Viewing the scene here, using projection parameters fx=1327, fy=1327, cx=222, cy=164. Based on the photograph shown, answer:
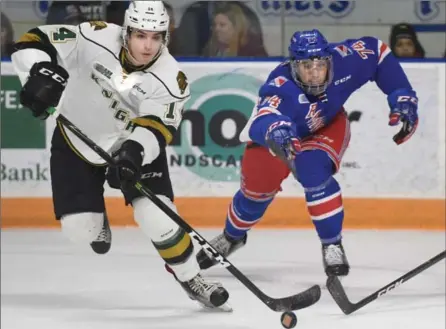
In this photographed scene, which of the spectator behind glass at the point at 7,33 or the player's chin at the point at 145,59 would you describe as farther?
the spectator behind glass at the point at 7,33

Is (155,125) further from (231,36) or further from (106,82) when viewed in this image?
(231,36)

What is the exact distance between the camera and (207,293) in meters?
3.51

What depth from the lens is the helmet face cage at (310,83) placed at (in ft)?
10.6

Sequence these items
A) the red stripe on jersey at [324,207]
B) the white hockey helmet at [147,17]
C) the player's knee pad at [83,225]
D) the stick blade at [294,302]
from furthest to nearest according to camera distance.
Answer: the red stripe on jersey at [324,207] < the player's knee pad at [83,225] < the stick blade at [294,302] < the white hockey helmet at [147,17]

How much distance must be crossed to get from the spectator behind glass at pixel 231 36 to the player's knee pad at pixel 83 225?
0.60 metres

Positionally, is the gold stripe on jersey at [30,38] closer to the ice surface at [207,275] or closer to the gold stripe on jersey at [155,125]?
the gold stripe on jersey at [155,125]

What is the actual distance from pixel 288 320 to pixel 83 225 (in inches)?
24.0

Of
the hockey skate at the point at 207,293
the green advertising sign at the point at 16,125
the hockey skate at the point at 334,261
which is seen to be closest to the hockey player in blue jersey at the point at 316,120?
the hockey skate at the point at 334,261

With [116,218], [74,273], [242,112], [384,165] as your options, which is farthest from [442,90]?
[74,273]

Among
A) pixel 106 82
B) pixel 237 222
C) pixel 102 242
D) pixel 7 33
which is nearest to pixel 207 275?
pixel 237 222

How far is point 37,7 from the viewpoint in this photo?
3.34 m

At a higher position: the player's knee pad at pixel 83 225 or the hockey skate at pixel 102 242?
the player's knee pad at pixel 83 225

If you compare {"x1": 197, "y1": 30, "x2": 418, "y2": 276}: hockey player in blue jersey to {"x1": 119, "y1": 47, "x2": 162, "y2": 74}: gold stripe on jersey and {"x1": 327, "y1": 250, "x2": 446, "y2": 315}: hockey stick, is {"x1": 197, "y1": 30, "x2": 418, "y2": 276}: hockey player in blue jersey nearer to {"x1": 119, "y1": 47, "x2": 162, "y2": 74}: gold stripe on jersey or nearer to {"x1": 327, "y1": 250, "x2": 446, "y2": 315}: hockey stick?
{"x1": 327, "y1": 250, "x2": 446, "y2": 315}: hockey stick

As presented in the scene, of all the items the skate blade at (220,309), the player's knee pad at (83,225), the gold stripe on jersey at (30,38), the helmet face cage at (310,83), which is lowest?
the skate blade at (220,309)
